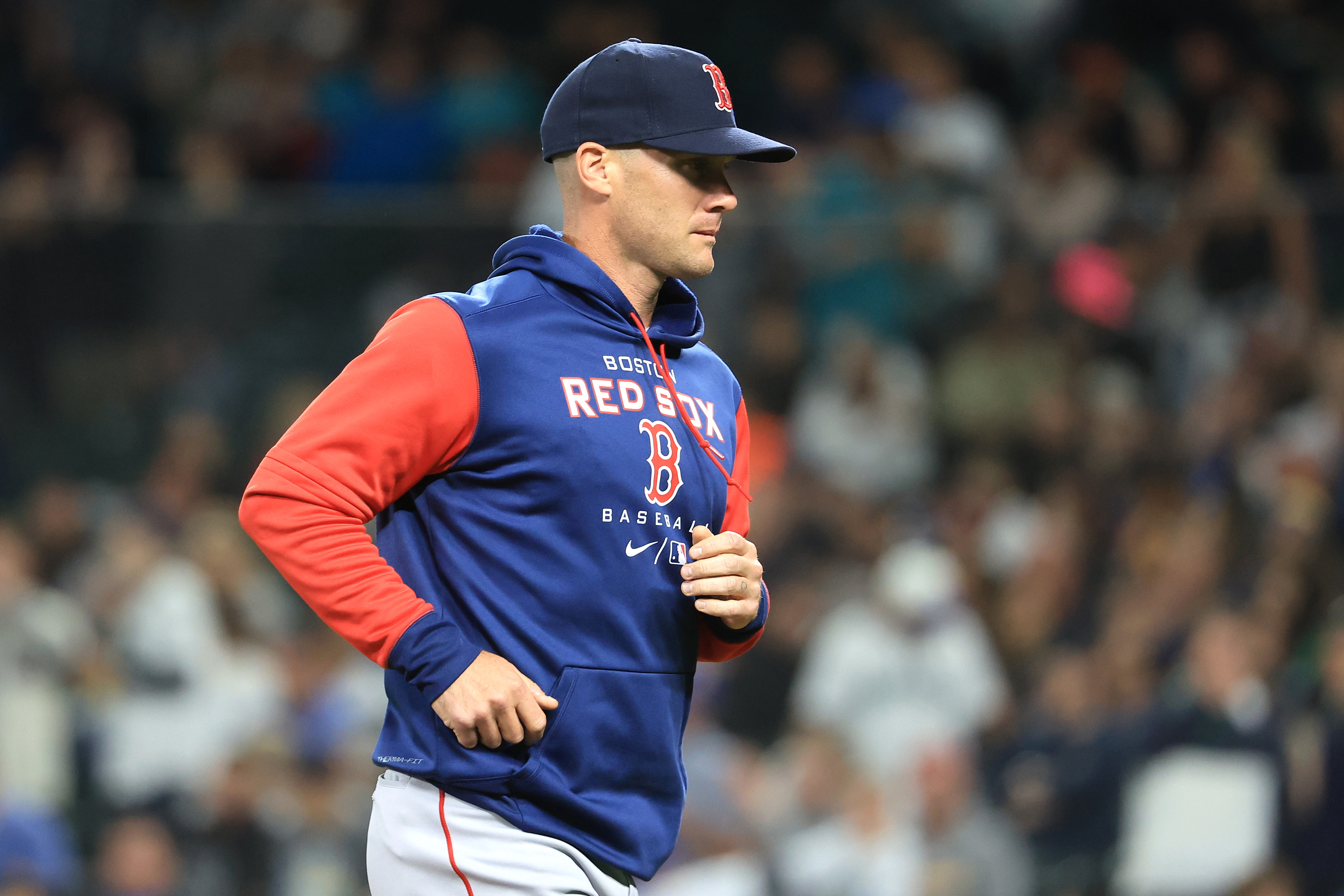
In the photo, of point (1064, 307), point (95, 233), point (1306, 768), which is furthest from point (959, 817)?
point (95, 233)

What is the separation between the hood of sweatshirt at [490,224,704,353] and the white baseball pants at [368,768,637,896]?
775mm

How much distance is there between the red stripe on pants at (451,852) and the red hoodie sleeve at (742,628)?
51 cm

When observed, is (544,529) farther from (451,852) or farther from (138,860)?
(138,860)

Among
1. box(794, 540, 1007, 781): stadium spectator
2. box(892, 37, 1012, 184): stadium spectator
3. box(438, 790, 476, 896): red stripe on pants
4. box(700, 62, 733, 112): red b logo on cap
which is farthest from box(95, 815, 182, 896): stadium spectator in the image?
box(700, 62, 733, 112): red b logo on cap

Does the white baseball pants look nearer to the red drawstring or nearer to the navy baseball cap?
the red drawstring

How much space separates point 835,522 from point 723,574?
409 cm

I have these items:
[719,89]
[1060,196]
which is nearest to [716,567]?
[719,89]

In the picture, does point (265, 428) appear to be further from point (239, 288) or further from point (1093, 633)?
point (1093, 633)

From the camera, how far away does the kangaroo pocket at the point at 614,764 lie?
94.7 inches

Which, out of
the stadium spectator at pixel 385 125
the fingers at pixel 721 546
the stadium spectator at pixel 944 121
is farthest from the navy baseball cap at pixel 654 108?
the stadium spectator at pixel 385 125

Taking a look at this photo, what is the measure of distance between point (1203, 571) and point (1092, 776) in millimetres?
860

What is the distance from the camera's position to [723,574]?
7.86ft

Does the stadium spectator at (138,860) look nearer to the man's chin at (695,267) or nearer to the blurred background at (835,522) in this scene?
the blurred background at (835,522)

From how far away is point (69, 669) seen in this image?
632 cm
